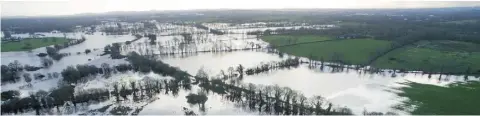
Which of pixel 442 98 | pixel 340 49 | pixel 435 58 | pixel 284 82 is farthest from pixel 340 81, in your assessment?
pixel 435 58

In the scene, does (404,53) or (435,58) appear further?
(404,53)

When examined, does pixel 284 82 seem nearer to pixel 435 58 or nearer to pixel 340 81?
pixel 340 81

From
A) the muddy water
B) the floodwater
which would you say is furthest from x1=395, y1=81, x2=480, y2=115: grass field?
the floodwater

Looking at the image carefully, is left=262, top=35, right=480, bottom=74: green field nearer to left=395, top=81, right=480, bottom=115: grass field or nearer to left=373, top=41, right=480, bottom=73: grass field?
left=373, top=41, right=480, bottom=73: grass field

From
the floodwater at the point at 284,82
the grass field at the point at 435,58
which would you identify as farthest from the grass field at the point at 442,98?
the grass field at the point at 435,58

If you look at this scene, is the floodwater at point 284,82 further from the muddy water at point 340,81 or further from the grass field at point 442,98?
the grass field at point 442,98

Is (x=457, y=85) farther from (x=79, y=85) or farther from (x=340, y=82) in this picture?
(x=79, y=85)
